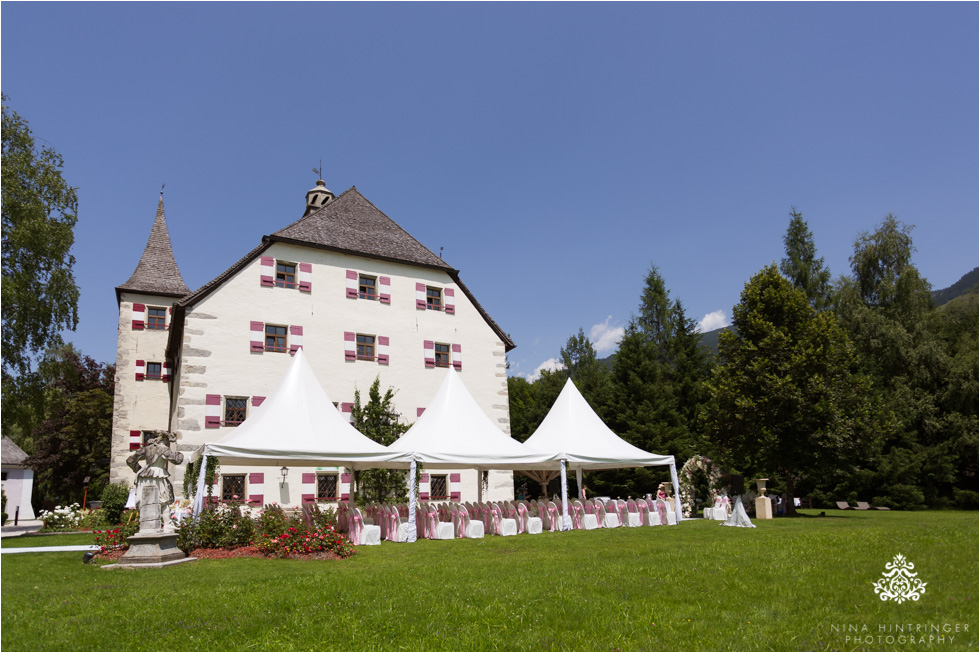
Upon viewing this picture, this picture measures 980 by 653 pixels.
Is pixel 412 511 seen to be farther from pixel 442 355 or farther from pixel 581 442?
pixel 442 355

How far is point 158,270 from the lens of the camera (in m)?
24.4

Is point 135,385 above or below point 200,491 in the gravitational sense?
above

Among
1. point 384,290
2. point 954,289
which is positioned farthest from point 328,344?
Answer: point 954,289

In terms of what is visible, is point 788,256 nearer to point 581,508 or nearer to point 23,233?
point 581,508

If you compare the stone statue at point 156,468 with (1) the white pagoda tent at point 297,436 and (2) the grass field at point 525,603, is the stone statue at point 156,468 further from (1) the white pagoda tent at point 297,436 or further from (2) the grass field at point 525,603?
(1) the white pagoda tent at point 297,436

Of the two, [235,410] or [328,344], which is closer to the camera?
[235,410]

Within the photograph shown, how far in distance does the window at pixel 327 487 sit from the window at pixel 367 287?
5.84m

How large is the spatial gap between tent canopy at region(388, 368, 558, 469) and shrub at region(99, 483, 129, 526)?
9505 mm

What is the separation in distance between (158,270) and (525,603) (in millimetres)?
22948

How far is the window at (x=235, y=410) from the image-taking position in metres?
18.5

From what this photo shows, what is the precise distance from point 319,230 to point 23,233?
7.92 metres

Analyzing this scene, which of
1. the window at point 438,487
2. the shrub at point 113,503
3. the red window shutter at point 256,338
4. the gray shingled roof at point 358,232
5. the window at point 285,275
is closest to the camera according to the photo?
the red window shutter at point 256,338

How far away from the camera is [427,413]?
16.5 m

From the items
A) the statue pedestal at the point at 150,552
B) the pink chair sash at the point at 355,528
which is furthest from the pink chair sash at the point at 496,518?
the statue pedestal at the point at 150,552
